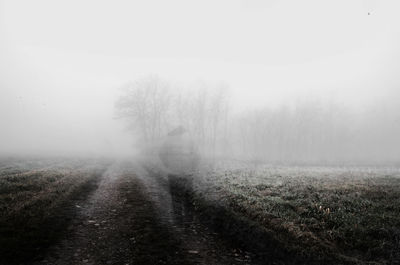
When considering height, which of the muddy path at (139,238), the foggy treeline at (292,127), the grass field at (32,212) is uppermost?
the foggy treeline at (292,127)

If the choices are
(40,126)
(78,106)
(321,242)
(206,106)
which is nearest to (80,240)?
(321,242)

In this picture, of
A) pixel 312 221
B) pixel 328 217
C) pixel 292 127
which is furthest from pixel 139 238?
pixel 292 127

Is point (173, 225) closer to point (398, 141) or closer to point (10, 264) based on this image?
point (10, 264)

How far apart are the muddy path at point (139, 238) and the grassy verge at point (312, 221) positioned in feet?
3.58

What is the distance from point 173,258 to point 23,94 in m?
136

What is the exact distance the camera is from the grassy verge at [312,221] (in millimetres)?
7199

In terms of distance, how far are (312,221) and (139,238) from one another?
266 inches

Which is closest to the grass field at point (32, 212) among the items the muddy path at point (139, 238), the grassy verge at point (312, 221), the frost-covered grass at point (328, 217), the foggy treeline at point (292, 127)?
the muddy path at point (139, 238)

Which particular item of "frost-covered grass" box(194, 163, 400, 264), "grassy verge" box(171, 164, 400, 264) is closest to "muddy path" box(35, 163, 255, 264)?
"grassy verge" box(171, 164, 400, 264)

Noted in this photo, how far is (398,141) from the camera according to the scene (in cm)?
7644

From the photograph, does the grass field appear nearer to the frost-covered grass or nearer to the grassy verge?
the grassy verge

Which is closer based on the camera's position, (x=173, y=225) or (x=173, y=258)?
(x=173, y=258)

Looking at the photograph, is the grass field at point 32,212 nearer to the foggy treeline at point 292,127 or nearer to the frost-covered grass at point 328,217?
the frost-covered grass at point 328,217

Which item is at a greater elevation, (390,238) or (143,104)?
(143,104)
